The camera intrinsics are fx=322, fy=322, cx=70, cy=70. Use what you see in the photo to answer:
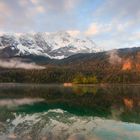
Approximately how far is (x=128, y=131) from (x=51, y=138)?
1022cm

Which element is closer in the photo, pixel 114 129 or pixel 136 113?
pixel 114 129

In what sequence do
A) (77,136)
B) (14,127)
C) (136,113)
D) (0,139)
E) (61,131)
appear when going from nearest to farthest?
(0,139)
(77,136)
(61,131)
(14,127)
(136,113)

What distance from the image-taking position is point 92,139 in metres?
31.3

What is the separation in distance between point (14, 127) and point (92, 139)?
12018mm

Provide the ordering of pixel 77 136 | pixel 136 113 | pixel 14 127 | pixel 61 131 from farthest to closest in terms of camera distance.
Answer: pixel 136 113, pixel 14 127, pixel 61 131, pixel 77 136

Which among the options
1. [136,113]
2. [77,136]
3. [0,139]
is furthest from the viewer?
[136,113]

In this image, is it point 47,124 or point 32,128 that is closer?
point 32,128

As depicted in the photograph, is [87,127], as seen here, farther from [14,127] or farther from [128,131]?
[14,127]

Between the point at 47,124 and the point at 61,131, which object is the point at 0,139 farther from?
the point at 47,124

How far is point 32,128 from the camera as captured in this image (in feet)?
124

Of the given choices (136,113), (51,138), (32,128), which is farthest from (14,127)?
(136,113)

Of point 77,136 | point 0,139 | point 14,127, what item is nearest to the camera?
point 0,139

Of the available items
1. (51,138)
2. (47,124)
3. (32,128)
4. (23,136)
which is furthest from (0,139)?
(47,124)

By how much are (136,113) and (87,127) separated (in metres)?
18.6
